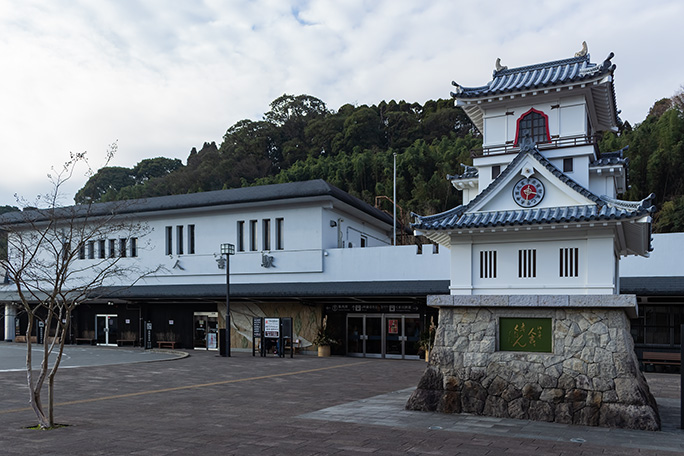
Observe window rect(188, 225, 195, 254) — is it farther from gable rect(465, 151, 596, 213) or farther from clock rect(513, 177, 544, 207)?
clock rect(513, 177, 544, 207)

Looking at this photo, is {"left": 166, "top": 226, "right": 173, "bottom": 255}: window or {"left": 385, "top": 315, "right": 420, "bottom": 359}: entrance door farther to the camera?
{"left": 166, "top": 226, "right": 173, "bottom": 255}: window

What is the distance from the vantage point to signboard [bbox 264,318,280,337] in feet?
83.3

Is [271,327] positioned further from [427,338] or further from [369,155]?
[369,155]

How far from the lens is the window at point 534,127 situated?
1255 centimetres

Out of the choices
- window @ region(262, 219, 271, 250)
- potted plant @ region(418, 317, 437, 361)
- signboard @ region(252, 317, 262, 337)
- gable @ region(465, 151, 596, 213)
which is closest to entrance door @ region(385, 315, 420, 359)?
potted plant @ region(418, 317, 437, 361)

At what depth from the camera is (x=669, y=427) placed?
1057cm

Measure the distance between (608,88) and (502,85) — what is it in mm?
2210

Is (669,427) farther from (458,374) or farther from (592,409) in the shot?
(458,374)

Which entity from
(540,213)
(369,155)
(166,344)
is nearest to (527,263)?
(540,213)

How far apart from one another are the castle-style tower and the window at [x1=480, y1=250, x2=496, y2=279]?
22 millimetres

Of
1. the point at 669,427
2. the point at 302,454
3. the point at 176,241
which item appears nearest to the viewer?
the point at 302,454

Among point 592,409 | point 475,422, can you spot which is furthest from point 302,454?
point 592,409

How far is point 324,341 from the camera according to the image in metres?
26.0

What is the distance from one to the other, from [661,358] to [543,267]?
11902 mm
